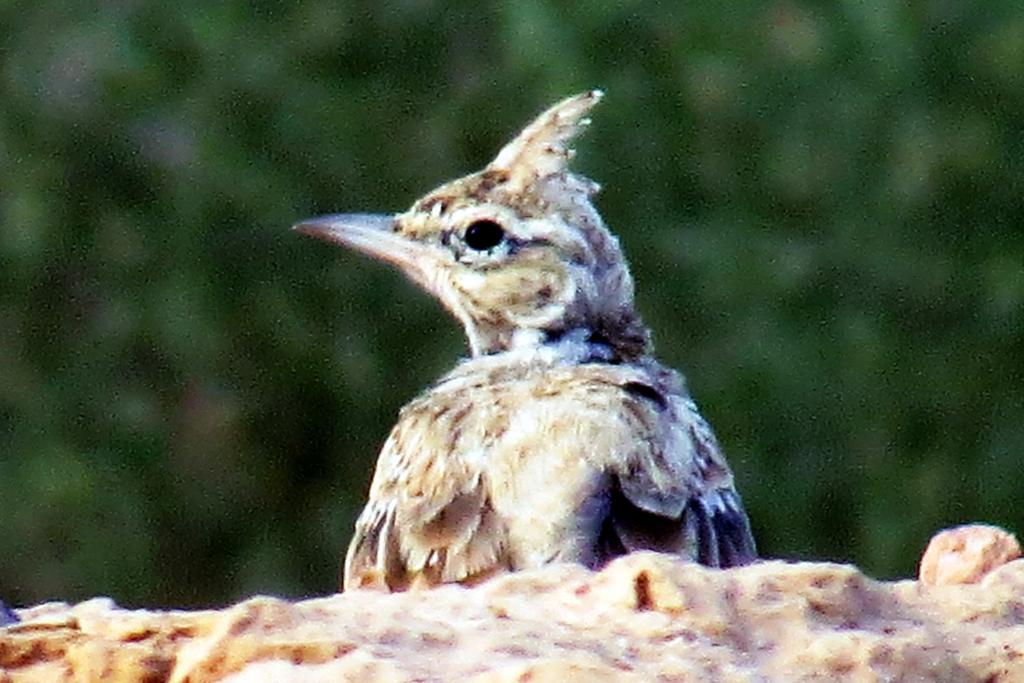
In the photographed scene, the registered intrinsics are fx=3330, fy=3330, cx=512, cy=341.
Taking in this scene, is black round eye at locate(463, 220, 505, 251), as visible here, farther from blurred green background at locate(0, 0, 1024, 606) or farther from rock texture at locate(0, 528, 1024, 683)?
blurred green background at locate(0, 0, 1024, 606)

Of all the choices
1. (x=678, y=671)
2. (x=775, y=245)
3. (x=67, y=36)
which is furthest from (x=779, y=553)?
(x=678, y=671)

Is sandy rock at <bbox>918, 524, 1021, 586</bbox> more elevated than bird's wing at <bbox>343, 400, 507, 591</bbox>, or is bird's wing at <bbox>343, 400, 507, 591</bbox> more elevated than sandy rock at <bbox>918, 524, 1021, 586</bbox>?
bird's wing at <bbox>343, 400, 507, 591</bbox>

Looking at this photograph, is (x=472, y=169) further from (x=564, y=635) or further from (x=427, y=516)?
(x=564, y=635)

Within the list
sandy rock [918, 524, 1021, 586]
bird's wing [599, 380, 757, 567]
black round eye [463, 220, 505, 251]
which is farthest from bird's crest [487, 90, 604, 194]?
sandy rock [918, 524, 1021, 586]

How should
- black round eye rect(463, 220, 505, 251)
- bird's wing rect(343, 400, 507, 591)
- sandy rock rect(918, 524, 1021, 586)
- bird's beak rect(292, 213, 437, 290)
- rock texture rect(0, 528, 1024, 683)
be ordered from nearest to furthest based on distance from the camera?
rock texture rect(0, 528, 1024, 683), sandy rock rect(918, 524, 1021, 586), bird's wing rect(343, 400, 507, 591), black round eye rect(463, 220, 505, 251), bird's beak rect(292, 213, 437, 290)

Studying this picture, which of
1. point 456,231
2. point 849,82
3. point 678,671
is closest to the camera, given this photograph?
point 678,671

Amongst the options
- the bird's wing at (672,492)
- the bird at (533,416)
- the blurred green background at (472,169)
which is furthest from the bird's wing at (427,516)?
the blurred green background at (472,169)

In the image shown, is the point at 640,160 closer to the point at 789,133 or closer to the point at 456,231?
the point at 789,133

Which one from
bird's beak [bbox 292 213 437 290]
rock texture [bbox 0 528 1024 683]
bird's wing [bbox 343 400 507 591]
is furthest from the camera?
bird's beak [bbox 292 213 437 290]

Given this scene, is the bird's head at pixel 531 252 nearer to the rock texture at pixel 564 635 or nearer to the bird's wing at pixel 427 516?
the bird's wing at pixel 427 516
